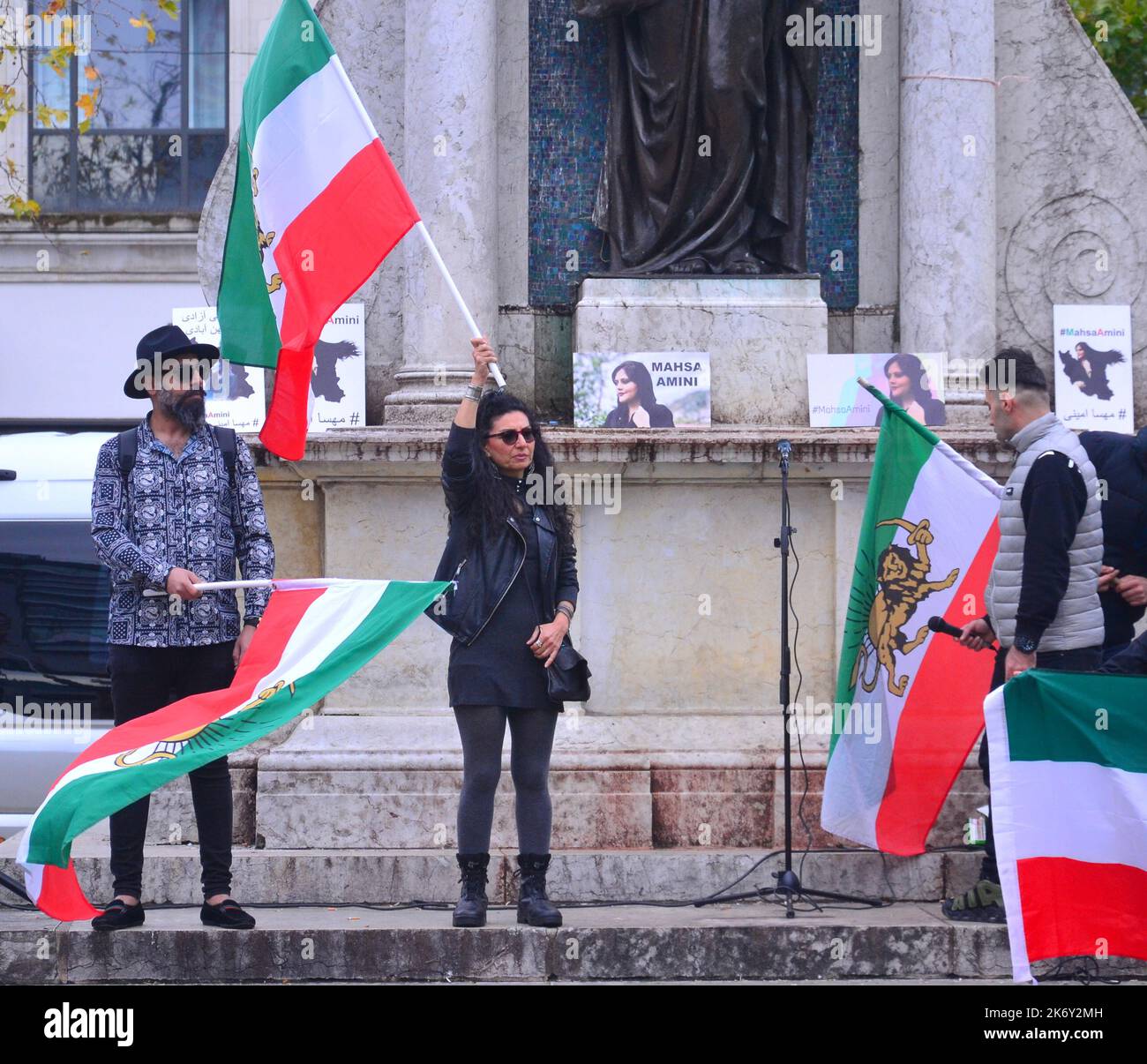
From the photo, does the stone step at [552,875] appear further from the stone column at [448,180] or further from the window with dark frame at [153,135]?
the window with dark frame at [153,135]

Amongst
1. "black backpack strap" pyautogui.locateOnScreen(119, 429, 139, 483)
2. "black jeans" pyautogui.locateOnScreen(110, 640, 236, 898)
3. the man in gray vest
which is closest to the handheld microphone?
the man in gray vest

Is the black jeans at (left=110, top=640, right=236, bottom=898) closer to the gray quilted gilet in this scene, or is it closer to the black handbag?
the black handbag

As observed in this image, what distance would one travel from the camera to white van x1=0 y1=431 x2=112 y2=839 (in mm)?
9531

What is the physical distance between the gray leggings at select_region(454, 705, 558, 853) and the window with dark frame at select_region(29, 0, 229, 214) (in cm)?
1759

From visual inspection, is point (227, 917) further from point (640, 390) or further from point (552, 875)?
point (640, 390)

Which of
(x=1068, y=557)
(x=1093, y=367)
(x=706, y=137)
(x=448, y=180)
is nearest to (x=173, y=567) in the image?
(x=448, y=180)

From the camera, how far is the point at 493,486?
24.6 feet

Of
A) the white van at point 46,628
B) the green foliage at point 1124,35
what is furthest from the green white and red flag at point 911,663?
the green foliage at point 1124,35

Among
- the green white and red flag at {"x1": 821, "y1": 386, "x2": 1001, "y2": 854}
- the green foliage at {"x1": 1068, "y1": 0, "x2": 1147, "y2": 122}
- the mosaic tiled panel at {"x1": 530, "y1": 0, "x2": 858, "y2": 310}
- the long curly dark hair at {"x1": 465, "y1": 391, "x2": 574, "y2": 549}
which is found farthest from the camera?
the green foliage at {"x1": 1068, "y1": 0, "x2": 1147, "y2": 122}

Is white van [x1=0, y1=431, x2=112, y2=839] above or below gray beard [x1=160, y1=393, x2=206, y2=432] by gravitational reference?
below

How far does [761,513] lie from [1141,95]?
13.5 m

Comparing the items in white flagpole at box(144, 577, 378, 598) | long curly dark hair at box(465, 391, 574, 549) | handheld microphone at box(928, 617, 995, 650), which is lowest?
handheld microphone at box(928, 617, 995, 650)

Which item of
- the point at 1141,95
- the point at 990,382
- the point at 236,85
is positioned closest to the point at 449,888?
the point at 990,382

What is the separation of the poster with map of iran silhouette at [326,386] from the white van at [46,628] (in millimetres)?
627
